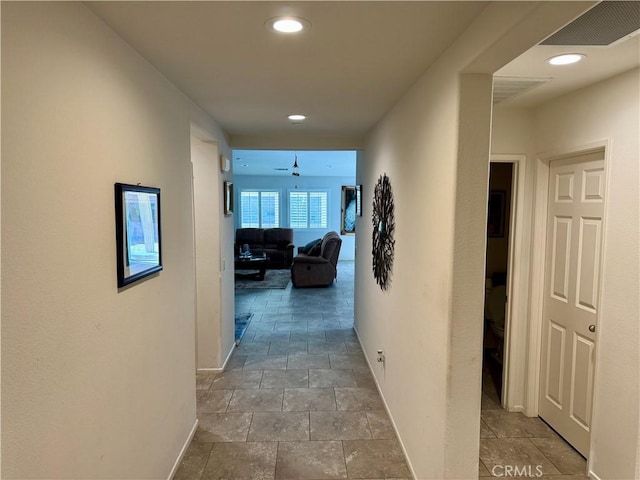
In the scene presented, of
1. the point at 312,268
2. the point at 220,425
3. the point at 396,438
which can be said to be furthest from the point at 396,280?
the point at 312,268

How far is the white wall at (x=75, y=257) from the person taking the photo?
1012mm

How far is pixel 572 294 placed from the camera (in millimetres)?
2576

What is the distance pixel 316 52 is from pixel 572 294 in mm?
2288

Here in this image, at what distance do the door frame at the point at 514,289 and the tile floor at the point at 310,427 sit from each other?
0.19 metres

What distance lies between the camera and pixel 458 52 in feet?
5.16

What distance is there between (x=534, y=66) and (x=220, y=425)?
3057mm

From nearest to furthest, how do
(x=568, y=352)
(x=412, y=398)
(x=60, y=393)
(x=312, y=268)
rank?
1. (x=60, y=393)
2. (x=412, y=398)
3. (x=568, y=352)
4. (x=312, y=268)

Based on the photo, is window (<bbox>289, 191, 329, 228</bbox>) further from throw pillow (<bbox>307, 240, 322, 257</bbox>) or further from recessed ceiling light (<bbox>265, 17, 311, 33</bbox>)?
recessed ceiling light (<bbox>265, 17, 311, 33</bbox>)

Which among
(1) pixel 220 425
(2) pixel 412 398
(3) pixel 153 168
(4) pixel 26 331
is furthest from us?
(1) pixel 220 425

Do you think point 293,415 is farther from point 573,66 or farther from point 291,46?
point 573,66

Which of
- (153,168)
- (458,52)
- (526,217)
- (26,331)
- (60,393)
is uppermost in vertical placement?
(458,52)

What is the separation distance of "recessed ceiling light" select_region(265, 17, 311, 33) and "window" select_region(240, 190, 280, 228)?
952 centimetres

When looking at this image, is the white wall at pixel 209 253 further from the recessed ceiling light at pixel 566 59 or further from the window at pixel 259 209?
the window at pixel 259 209

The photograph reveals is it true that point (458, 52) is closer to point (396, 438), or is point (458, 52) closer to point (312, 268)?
point (396, 438)
